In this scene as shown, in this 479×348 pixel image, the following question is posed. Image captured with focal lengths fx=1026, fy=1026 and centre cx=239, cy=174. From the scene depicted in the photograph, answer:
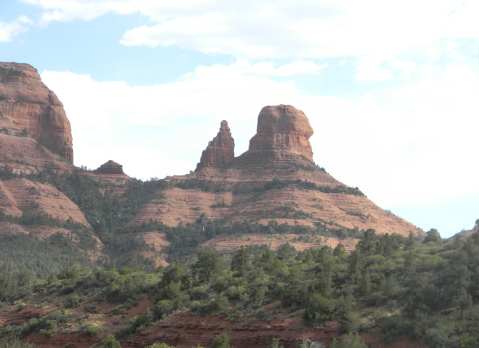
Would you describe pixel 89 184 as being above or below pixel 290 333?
above

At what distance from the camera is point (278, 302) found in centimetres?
6128

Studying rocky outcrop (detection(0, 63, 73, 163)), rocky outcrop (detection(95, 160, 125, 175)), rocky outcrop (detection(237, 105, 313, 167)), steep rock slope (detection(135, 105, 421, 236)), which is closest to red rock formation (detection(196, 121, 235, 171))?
steep rock slope (detection(135, 105, 421, 236))

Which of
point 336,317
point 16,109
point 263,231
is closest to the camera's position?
point 336,317

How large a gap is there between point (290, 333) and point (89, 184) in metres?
114

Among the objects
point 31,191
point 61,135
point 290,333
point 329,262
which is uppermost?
point 61,135

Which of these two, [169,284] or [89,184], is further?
[89,184]

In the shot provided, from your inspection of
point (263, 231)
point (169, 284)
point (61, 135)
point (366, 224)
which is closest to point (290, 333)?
point (169, 284)

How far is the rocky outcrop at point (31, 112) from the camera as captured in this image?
563 feet

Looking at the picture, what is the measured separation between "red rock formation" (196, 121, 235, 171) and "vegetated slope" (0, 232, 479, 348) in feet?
275

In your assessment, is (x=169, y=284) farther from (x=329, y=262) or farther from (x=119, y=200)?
(x=119, y=200)

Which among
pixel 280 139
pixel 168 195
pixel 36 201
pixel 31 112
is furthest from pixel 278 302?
pixel 31 112

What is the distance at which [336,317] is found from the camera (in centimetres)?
5509

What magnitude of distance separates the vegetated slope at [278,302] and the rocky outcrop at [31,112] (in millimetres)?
90231

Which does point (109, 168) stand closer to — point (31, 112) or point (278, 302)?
point (31, 112)
